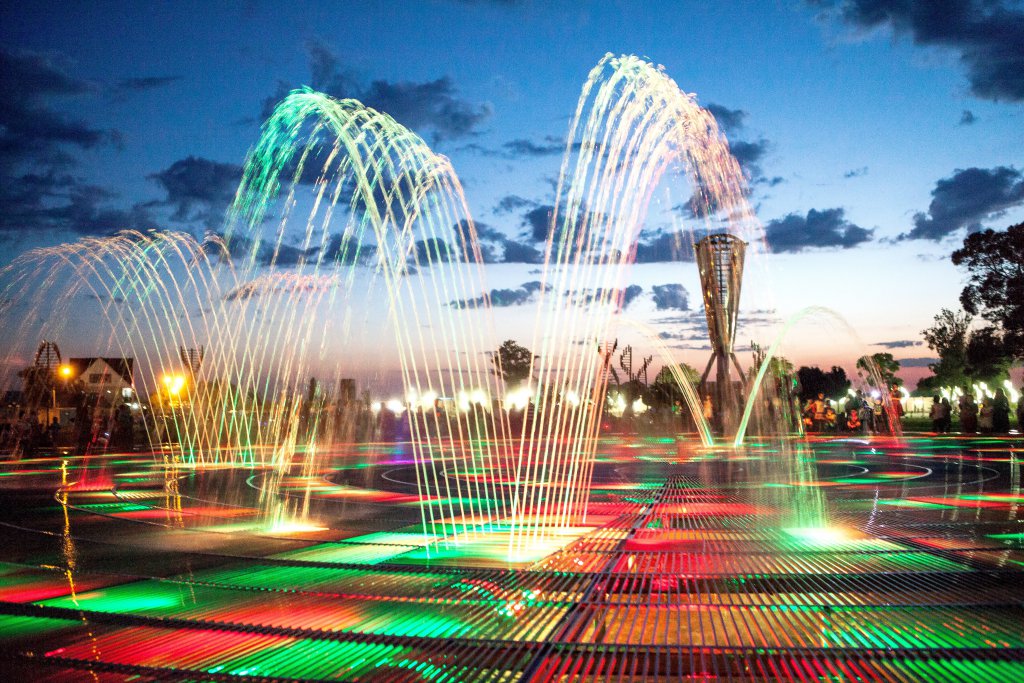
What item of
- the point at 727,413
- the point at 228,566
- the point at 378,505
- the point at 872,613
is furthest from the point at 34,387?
the point at 872,613

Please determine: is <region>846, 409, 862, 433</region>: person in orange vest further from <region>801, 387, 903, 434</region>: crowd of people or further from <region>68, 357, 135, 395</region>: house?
<region>68, 357, 135, 395</region>: house

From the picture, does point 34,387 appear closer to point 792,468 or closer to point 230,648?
point 792,468

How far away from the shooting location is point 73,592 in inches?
275

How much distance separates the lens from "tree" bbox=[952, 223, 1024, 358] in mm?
51000

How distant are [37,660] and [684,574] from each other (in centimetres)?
512

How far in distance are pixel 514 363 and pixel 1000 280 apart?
44.8 metres

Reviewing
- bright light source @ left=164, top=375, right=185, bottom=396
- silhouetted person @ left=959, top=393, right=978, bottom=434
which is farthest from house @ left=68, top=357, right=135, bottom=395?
silhouetted person @ left=959, top=393, right=978, bottom=434

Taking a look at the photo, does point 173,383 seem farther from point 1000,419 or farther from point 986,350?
point 986,350

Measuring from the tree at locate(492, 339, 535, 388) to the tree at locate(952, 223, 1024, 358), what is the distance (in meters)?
40.4

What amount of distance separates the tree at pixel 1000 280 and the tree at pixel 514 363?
1589 inches

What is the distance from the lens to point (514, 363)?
83.4 metres

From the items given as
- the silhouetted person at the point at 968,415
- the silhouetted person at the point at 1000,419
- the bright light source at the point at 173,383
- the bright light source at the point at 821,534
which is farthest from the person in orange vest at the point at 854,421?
the bright light source at the point at 173,383

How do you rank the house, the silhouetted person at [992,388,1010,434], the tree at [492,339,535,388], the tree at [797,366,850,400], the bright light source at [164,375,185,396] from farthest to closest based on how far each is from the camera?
the tree at [797,366,850,400]
the house
the tree at [492,339,535,388]
the bright light source at [164,375,185,396]
the silhouetted person at [992,388,1010,434]

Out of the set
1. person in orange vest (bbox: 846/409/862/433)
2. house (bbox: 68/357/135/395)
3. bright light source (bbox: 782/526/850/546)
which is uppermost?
house (bbox: 68/357/135/395)
